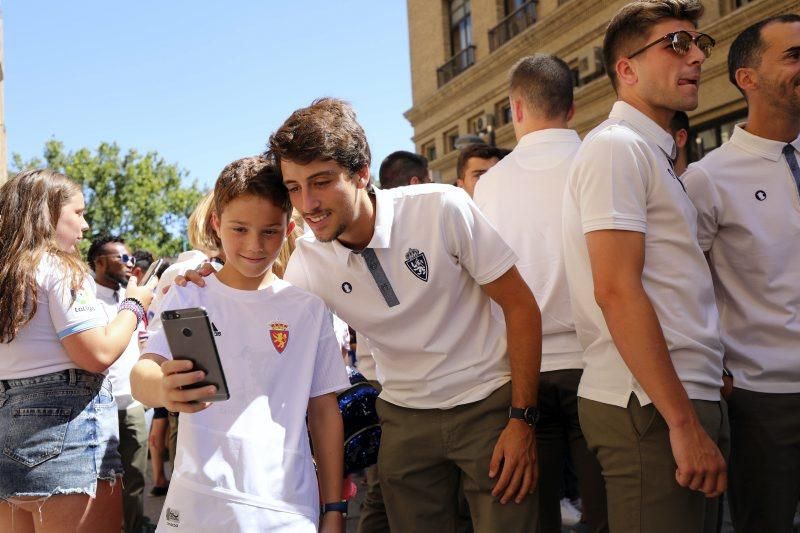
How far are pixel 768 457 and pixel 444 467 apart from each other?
124 centimetres

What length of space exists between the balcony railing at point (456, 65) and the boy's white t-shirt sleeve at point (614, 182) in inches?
859

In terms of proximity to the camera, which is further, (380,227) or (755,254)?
(755,254)

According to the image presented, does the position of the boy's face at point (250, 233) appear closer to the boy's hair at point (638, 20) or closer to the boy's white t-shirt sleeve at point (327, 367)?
the boy's white t-shirt sleeve at point (327, 367)

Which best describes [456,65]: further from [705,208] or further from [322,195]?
[322,195]

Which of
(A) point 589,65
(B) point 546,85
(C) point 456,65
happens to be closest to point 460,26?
(C) point 456,65

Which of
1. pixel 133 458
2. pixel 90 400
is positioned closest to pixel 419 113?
pixel 133 458

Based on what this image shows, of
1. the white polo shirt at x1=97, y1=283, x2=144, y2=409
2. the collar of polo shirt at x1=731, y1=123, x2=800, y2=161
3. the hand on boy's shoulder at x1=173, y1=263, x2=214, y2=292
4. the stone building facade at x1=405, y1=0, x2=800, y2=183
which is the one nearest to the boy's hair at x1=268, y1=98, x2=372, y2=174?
the hand on boy's shoulder at x1=173, y1=263, x2=214, y2=292

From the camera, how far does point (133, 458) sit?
509 cm

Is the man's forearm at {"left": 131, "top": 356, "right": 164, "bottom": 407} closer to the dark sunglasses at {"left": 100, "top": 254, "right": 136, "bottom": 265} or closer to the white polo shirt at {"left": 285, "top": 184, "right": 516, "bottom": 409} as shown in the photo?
the white polo shirt at {"left": 285, "top": 184, "right": 516, "bottom": 409}

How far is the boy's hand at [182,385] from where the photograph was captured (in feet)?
6.56

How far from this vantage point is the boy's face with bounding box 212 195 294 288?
8.27ft

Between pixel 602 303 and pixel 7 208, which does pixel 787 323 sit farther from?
pixel 7 208

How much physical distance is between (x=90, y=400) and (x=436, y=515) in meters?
1.51

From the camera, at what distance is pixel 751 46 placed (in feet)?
10.1
